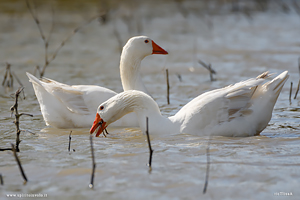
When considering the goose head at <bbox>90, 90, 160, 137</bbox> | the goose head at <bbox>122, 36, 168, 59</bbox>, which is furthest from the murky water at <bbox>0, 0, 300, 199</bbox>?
the goose head at <bbox>122, 36, 168, 59</bbox>

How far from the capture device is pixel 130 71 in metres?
A: 7.48

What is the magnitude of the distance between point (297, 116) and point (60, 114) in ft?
11.5

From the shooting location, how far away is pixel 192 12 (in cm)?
2095

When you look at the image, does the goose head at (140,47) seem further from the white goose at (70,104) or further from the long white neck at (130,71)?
the white goose at (70,104)

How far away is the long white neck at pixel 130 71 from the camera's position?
7449 millimetres

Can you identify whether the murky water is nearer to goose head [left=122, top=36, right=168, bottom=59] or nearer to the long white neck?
the long white neck

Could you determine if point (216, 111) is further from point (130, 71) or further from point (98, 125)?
point (130, 71)

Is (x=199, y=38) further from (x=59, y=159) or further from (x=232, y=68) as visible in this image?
Answer: (x=59, y=159)

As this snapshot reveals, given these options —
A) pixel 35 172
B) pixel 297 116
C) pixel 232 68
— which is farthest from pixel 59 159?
pixel 232 68

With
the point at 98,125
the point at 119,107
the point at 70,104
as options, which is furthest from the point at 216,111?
the point at 70,104

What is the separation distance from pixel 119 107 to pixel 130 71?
1503mm

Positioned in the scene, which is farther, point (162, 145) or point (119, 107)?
point (119, 107)

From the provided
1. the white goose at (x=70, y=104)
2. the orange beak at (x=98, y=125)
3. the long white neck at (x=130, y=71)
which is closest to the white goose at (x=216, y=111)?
the orange beak at (x=98, y=125)

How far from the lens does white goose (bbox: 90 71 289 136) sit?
594cm
